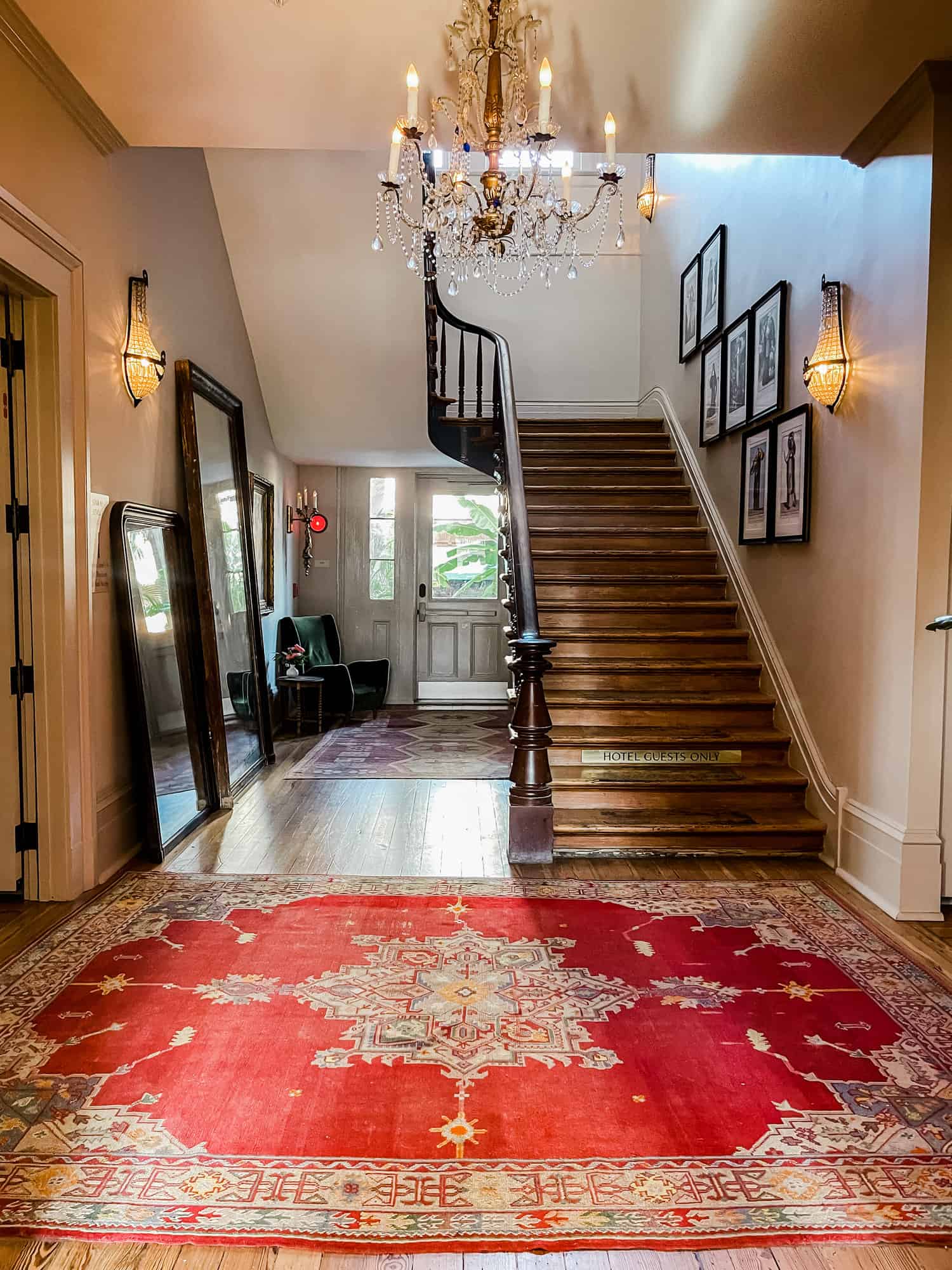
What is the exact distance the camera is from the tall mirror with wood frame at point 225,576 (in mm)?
4602

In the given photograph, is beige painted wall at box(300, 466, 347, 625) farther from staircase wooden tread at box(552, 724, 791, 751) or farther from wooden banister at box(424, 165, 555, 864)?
staircase wooden tread at box(552, 724, 791, 751)

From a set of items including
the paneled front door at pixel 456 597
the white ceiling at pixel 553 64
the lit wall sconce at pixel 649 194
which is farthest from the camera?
the paneled front door at pixel 456 597

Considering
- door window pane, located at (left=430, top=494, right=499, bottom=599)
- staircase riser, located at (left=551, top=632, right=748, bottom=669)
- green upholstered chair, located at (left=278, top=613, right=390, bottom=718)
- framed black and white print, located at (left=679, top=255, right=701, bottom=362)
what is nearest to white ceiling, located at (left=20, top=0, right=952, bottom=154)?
staircase riser, located at (left=551, top=632, right=748, bottom=669)

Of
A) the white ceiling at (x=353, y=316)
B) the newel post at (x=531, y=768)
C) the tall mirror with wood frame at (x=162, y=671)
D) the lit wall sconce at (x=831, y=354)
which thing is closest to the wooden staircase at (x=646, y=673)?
the newel post at (x=531, y=768)

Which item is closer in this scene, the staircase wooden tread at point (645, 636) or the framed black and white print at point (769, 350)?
the framed black and white print at point (769, 350)

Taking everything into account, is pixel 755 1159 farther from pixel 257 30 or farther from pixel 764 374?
pixel 764 374

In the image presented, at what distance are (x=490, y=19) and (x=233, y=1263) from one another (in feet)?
10.5

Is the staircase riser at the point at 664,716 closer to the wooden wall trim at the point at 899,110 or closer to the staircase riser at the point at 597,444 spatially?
the wooden wall trim at the point at 899,110

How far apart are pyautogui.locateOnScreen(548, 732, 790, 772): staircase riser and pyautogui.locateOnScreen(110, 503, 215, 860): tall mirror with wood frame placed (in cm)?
179

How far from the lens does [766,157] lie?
15.7ft

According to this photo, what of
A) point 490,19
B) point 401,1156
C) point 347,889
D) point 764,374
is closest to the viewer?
point 401,1156

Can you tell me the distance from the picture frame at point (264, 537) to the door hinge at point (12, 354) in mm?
3450

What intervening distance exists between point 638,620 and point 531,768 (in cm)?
169

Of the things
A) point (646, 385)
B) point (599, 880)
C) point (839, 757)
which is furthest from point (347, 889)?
point (646, 385)
